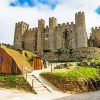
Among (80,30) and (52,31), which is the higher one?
(52,31)

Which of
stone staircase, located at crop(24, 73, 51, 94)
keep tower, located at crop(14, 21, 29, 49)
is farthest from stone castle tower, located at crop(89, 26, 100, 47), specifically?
stone staircase, located at crop(24, 73, 51, 94)

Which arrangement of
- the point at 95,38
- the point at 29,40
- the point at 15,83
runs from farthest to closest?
the point at 29,40, the point at 95,38, the point at 15,83

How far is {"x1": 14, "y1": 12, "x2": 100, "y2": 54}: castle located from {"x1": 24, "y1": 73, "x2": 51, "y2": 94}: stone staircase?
28679mm

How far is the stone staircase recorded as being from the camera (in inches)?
1015

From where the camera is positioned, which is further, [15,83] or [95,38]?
[95,38]

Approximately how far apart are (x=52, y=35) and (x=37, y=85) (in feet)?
136

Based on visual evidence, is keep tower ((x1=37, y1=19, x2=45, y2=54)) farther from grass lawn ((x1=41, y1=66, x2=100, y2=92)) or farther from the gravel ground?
the gravel ground

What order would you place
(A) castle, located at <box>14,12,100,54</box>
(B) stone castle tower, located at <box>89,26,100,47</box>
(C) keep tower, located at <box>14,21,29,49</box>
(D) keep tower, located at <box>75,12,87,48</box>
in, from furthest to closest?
(C) keep tower, located at <box>14,21,29,49</box>
(B) stone castle tower, located at <box>89,26,100,47</box>
(A) castle, located at <box>14,12,100,54</box>
(D) keep tower, located at <box>75,12,87,48</box>

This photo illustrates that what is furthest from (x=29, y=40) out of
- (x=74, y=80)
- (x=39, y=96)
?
(x=39, y=96)

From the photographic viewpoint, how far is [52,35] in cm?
6788

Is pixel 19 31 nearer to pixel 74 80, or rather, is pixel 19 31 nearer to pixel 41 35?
pixel 41 35

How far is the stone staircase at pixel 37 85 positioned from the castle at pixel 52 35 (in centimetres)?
2868

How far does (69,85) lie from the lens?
26781mm

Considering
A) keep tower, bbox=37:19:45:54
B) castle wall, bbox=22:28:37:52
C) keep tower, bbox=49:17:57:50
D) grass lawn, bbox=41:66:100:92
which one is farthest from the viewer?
castle wall, bbox=22:28:37:52
